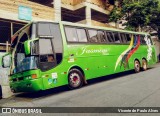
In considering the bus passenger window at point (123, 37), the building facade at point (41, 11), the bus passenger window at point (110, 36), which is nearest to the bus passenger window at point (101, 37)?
the bus passenger window at point (110, 36)

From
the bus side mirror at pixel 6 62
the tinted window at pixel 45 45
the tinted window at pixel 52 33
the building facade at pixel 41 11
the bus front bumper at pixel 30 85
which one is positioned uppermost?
the building facade at pixel 41 11

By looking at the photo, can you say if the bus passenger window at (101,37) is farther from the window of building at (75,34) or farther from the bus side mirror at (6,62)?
the bus side mirror at (6,62)

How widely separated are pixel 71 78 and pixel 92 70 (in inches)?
63.6

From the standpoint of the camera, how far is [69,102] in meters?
6.68

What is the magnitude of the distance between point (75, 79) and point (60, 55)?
1452 mm

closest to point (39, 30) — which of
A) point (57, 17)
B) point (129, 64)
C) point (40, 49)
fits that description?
point (40, 49)

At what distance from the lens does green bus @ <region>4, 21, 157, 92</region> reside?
7.98m

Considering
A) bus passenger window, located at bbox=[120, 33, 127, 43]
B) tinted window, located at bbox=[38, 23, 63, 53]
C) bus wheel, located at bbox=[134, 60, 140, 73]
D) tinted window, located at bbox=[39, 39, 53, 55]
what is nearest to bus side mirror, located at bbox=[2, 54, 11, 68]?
tinted window, located at bbox=[39, 39, 53, 55]

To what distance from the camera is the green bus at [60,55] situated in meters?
7.98

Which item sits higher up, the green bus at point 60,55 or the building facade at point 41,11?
the building facade at point 41,11

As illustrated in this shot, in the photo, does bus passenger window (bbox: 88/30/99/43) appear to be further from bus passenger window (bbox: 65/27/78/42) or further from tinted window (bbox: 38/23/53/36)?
tinted window (bbox: 38/23/53/36)

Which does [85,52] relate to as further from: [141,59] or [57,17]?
[57,17]

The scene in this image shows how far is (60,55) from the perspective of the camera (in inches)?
347

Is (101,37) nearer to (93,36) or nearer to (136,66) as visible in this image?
(93,36)
